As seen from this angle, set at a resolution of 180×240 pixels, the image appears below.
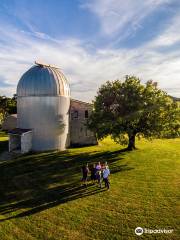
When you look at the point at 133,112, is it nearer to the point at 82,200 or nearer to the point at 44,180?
the point at 44,180

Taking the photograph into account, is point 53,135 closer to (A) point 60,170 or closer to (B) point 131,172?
(A) point 60,170

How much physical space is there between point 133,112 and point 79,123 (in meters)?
10.0

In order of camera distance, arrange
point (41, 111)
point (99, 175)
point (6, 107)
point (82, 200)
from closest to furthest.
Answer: point (82, 200)
point (99, 175)
point (41, 111)
point (6, 107)

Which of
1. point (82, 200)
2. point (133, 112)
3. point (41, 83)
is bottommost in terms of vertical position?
point (82, 200)

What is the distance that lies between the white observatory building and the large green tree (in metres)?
4.45

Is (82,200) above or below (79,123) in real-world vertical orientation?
below

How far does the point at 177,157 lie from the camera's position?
31469 millimetres

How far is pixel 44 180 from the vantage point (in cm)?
2286

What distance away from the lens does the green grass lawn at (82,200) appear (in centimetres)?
1413

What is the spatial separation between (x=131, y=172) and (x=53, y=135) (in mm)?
13092

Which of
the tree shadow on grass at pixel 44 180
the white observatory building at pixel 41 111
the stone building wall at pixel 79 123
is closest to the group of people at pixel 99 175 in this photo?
the tree shadow on grass at pixel 44 180

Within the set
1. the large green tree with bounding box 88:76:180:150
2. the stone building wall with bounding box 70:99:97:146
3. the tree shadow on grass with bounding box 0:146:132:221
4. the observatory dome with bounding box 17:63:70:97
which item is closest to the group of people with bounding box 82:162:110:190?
the tree shadow on grass with bounding box 0:146:132:221

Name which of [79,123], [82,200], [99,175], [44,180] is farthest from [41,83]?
[82,200]

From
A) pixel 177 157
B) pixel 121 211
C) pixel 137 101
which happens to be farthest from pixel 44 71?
pixel 121 211
